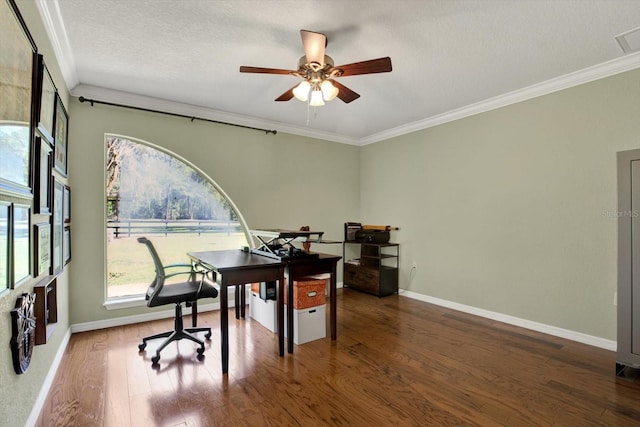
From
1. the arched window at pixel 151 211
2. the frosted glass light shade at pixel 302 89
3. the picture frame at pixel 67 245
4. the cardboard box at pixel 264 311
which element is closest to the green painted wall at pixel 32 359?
the picture frame at pixel 67 245

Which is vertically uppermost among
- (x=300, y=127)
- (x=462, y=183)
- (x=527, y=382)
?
(x=300, y=127)

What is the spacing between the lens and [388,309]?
381 cm

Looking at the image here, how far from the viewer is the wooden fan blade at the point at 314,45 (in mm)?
1957

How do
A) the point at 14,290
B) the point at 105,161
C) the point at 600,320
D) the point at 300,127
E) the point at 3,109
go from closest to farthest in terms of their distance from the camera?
the point at 3,109 → the point at 14,290 → the point at 600,320 → the point at 105,161 → the point at 300,127

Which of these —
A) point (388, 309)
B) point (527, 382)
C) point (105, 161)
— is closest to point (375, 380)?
point (527, 382)

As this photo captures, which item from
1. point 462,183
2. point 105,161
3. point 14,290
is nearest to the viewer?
point 14,290

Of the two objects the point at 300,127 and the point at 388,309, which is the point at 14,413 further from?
the point at 300,127

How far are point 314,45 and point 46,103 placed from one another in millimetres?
1758

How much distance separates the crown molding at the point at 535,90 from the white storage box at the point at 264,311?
3.05m

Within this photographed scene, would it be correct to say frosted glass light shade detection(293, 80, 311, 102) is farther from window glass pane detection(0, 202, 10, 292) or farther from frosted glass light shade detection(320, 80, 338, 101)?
window glass pane detection(0, 202, 10, 292)

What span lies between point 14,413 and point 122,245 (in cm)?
223

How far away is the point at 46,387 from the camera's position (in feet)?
6.51

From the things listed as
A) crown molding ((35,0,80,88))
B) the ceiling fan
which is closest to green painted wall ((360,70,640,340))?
the ceiling fan

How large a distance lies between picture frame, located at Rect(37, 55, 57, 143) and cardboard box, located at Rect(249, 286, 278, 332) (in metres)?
2.19
